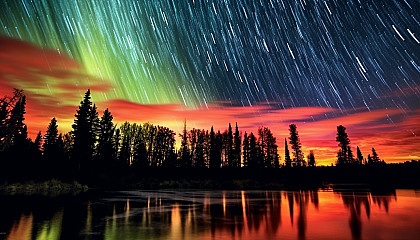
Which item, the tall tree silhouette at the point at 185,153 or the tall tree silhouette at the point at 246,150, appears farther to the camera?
the tall tree silhouette at the point at 246,150

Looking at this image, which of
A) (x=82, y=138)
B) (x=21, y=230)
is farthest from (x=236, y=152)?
(x=21, y=230)

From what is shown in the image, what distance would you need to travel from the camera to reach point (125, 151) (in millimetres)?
69750

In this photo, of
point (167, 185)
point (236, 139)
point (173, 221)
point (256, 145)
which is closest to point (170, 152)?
point (236, 139)

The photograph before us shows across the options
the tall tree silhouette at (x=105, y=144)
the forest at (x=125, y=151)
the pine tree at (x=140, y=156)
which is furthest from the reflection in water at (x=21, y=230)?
the pine tree at (x=140, y=156)

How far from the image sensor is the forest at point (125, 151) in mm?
28734

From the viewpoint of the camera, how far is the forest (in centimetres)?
2873

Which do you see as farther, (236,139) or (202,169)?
(236,139)

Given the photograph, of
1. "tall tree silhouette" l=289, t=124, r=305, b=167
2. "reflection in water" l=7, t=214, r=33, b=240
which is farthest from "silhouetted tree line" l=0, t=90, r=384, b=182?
"reflection in water" l=7, t=214, r=33, b=240

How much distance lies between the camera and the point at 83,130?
43.3 meters

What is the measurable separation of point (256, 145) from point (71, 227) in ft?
241

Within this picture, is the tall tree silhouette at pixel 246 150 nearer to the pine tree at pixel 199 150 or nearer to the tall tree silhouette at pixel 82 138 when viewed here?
the pine tree at pixel 199 150

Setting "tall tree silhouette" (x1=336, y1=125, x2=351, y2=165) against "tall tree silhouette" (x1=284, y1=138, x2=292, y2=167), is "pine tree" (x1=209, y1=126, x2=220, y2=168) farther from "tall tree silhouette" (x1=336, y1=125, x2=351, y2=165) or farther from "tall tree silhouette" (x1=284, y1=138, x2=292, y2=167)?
"tall tree silhouette" (x1=336, y1=125, x2=351, y2=165)

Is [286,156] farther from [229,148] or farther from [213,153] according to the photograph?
[213,153]

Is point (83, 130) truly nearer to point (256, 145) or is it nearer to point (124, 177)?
point (124, 177)
